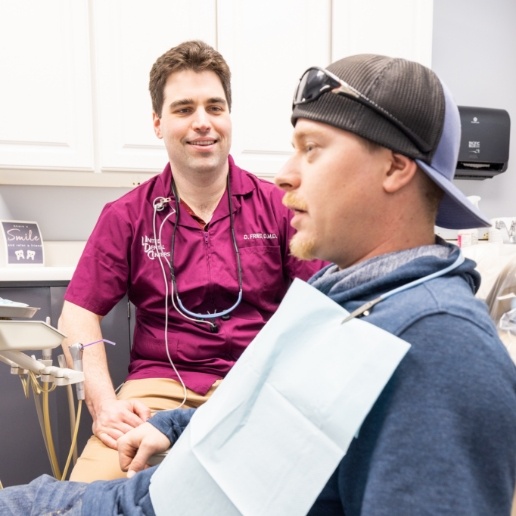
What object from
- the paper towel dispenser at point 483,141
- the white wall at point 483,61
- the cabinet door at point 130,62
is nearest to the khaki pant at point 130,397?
the cabinet door at point 130,62

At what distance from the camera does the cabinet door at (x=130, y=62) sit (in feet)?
6.53

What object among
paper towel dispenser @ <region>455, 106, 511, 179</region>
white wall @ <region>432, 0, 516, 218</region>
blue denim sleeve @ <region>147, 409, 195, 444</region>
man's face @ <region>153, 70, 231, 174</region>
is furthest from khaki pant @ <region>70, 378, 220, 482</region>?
white wall @ <region>432, 0, 516, 218</region>

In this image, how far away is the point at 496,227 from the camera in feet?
7.25

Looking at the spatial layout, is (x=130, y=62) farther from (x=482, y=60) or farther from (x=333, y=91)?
(x=482, y=60)

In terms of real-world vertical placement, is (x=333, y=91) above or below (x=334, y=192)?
above

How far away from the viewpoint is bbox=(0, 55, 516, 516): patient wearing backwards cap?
492 mm

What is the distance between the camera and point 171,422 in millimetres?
920

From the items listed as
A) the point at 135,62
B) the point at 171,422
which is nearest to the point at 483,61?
the point at 135,62

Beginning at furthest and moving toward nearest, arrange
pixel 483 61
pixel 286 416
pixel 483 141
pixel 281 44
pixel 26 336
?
pixel 483 61 → pixel 483 141 → pixel 281 44 → pixel 26 336 → pixel 286 416

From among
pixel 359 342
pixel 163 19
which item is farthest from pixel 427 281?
pixel 163 19

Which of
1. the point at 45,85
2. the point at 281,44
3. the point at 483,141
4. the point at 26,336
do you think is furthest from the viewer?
the point at 483,141

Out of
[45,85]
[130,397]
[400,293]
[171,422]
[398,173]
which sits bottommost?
[130,397]

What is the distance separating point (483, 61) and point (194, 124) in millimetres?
2040

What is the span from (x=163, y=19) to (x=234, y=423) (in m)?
1.83
